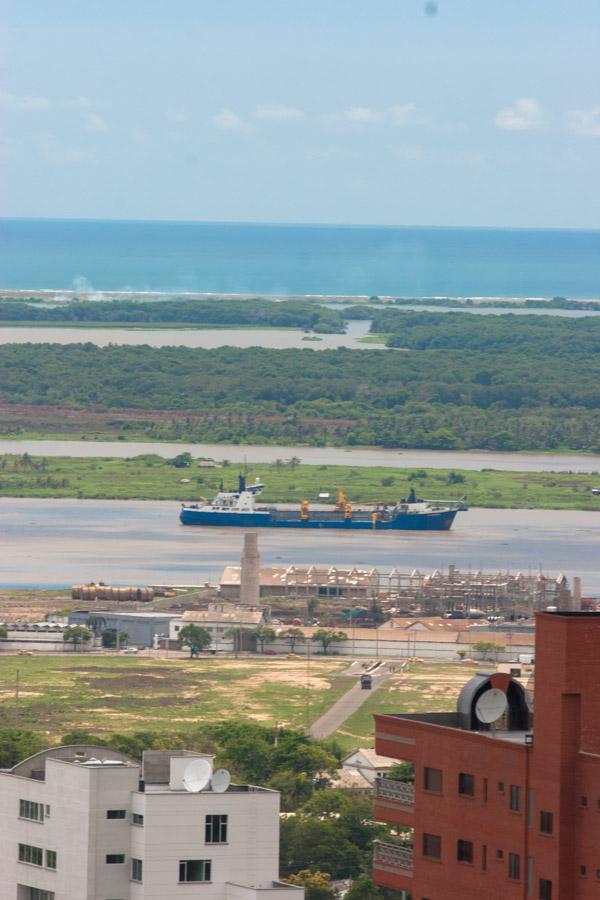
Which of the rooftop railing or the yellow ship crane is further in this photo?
the yellow ship crane

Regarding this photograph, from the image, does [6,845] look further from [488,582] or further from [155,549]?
[155,549]

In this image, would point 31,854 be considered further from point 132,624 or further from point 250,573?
point 250,573

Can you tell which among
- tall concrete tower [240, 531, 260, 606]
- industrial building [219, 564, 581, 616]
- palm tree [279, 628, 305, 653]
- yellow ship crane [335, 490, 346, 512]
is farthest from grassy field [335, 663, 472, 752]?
yellow ship crane [335, 490, 346, 512]

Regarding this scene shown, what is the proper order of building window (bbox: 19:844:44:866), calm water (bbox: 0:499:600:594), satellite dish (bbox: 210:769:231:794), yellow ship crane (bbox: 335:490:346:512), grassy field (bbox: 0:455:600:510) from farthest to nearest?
grassy field (bbox: 0:455:600:510) < yellow ship crane (bbox: 335:490:346:512) < calm water (bbox: 0:499:600:594) < building window (bbox: 19:844:44:866) < satellite dish (bbox: 210:769:231:794)

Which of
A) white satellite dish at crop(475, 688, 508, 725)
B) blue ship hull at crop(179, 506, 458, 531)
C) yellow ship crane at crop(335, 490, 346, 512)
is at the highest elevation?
yellow ship crane at crop(335, 490, 346, 512)

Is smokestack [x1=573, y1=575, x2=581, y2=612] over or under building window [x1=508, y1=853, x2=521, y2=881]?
over

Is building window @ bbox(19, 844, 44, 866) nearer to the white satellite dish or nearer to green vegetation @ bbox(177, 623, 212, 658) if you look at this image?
the white satellite dish

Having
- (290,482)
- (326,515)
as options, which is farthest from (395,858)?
(290,482)

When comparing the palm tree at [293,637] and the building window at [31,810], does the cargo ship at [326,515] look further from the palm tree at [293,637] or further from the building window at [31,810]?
the building window at [31,810]
